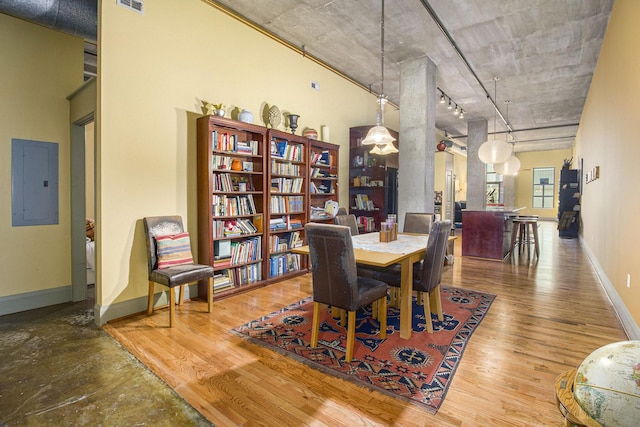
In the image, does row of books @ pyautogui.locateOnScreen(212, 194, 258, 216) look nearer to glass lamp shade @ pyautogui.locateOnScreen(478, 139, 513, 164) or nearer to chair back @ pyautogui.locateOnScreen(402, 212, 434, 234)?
chair back @ pyautogui.locateOnScreen(402, 212, 434, 234)

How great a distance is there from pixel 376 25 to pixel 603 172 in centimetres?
381

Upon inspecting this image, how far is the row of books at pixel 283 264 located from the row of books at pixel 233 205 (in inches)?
30.8

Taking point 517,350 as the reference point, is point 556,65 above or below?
above

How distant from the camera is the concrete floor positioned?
1852mm

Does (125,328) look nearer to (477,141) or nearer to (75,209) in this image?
(75,209)

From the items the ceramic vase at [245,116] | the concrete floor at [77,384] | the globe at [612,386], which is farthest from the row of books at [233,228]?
the globe at [612,386]

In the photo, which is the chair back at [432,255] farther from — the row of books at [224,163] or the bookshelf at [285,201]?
the row of books at [224,163]

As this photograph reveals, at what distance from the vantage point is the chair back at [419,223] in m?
4.32

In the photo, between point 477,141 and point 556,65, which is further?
point 477,141

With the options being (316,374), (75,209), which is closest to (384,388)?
(316,374)

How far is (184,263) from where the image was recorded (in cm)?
341

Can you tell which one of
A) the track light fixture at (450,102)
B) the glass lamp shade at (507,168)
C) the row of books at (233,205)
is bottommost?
the row of books at (233,205)

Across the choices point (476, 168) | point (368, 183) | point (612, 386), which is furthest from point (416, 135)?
point (476, 168)

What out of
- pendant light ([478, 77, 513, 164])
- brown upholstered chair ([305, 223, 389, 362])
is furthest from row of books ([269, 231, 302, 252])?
pendant light ([478, 77, 513, 164])
